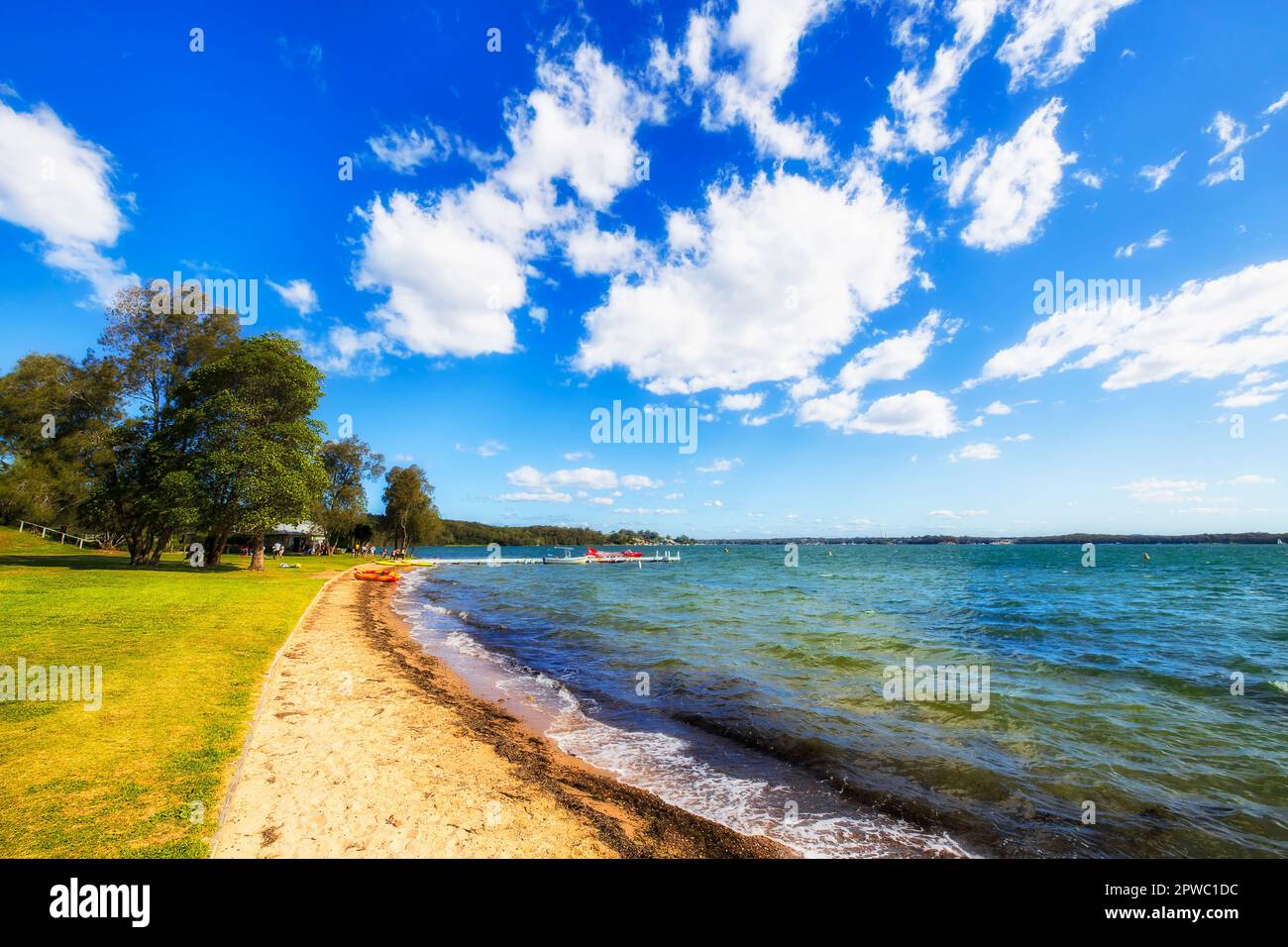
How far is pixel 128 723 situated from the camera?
23.4 ft

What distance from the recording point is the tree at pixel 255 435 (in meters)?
28.9

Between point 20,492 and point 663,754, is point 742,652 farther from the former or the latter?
point 20,492

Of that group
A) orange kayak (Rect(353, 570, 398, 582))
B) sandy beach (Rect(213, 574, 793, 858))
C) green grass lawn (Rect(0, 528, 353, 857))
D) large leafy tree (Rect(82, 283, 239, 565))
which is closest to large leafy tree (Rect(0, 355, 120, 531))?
large leafy tree (Rect(82, 283, 239, 565))

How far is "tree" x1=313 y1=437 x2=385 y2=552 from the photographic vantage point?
221 feet

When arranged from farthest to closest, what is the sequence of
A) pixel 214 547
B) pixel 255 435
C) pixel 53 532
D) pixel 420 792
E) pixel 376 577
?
1. pixel 53 532
2. pixel 376 577
3. pixel 214 547
4. pixel 255 435
5. pixel 420 792

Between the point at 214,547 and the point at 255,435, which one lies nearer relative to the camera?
the point at 255,435

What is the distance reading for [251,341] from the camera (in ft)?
104

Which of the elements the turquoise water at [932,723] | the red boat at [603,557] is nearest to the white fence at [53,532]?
the turquoise water at [932,723]

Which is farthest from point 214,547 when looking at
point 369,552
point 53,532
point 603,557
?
point 603,557

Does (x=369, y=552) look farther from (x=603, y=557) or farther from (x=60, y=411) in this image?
(x=60, y=411)

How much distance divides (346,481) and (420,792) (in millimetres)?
75201

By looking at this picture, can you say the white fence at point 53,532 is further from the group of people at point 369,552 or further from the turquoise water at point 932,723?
the turquoise water at point 932,723

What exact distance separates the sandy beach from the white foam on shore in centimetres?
45
